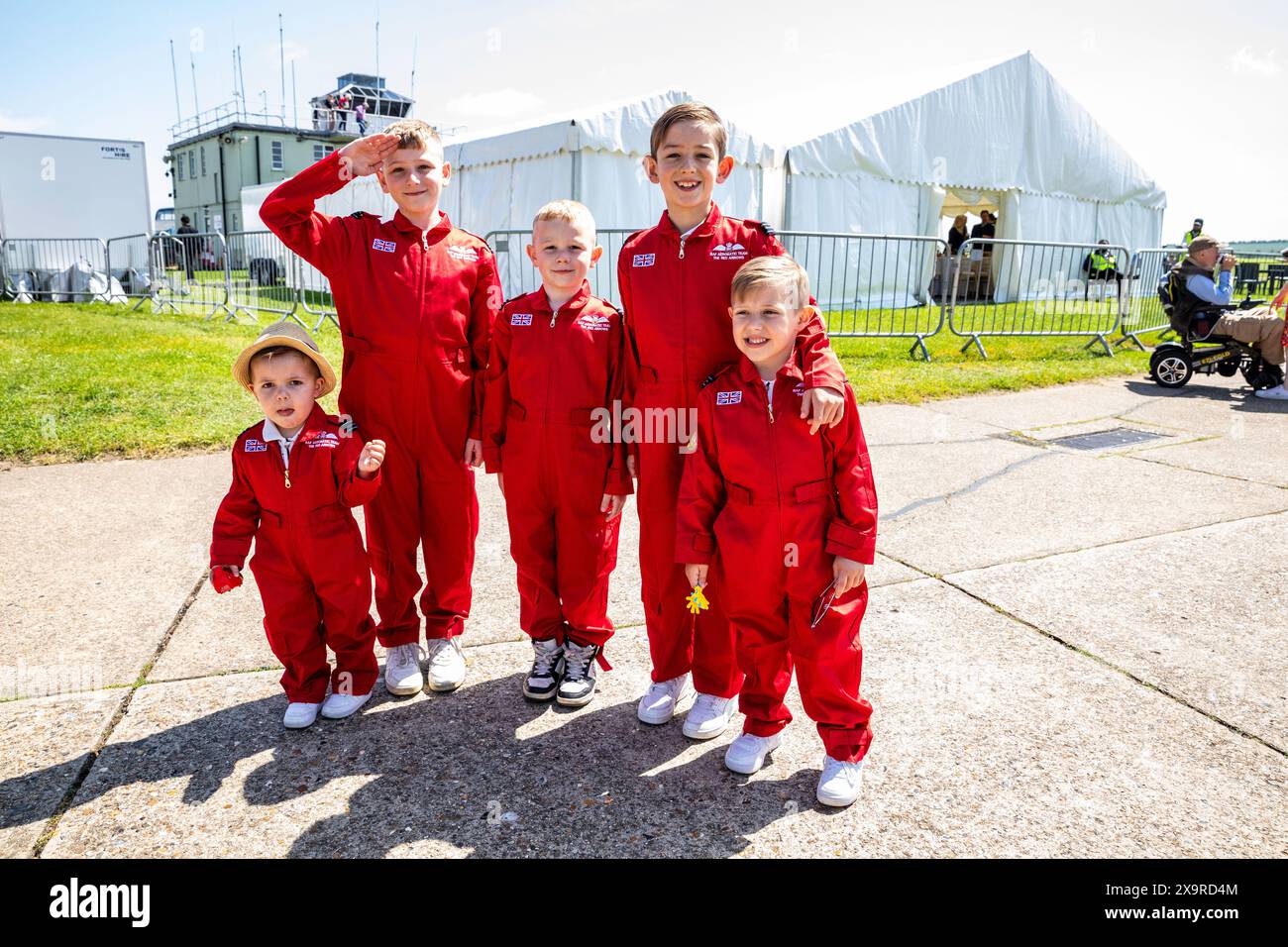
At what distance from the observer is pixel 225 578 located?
8.90 feet

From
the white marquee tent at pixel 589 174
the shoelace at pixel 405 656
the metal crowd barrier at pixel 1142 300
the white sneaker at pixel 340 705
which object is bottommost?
the white sneaker at pixel 340 705

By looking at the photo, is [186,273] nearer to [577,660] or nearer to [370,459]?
[370,459]

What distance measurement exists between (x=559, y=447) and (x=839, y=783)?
1.36 meters

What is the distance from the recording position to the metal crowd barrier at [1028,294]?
36.7ft

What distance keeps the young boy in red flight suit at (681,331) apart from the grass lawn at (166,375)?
4506 mm

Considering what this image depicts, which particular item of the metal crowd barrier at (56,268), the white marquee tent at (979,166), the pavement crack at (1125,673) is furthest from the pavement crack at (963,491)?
the metal crowd barrier at (56,268)

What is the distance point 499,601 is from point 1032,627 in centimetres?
226

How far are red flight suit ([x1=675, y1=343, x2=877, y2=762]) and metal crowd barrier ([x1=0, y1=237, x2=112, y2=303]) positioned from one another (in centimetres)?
2057

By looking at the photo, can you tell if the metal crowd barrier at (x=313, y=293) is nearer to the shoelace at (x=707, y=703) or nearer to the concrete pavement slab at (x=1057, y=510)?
the concrete pavement slab at (x=1057, y=510)

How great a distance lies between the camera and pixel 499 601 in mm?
3834

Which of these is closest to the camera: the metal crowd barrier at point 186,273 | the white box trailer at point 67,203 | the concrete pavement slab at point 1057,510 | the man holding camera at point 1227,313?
the concrete pavement slab at point 1057,510
